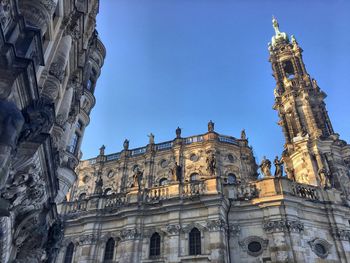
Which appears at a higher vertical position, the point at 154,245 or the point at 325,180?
the point at 325,180

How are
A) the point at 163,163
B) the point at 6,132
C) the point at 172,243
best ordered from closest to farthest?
1. the point at 6,132
2. the point at 172,243
3. the point at 163,163

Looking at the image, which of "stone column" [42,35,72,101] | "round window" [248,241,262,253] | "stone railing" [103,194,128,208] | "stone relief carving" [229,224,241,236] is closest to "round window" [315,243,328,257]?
"round window" [248,241,262,253]

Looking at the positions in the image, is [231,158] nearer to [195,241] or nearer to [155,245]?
[195,241]

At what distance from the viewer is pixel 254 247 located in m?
23.2

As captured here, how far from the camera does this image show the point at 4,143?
8.27 m

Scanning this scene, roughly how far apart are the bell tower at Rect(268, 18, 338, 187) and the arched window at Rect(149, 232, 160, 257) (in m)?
14.9

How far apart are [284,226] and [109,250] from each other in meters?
13.8

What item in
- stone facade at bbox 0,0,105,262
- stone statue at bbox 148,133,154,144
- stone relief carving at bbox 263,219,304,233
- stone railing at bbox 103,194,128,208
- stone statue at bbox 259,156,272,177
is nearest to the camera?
stone facade at bbox 0,0,105,262

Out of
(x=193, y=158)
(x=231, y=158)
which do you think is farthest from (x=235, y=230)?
(x=193, y=158)

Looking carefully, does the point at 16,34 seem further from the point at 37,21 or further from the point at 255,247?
the point at 255,247

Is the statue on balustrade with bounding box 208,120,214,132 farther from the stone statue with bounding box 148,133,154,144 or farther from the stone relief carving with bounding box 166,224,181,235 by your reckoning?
the stone relief carving with bounding box 166,224,181,235


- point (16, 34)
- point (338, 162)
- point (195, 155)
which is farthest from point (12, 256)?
point (338, 162)

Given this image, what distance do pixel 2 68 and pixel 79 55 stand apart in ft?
39.7

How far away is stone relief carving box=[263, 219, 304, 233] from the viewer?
2294 cm
